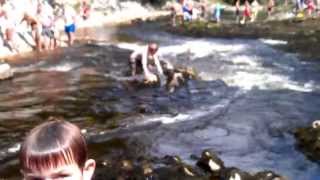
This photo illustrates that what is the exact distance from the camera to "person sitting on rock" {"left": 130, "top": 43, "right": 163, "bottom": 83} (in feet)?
56.1

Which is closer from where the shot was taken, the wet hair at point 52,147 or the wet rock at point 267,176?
the wet hair at point 52,147

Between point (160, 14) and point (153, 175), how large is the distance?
38615mm

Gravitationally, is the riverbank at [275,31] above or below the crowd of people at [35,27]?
below

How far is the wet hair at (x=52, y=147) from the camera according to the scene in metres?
2.66

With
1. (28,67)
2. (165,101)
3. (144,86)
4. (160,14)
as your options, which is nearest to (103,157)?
(165,101)

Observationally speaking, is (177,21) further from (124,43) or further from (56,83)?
(56,83)

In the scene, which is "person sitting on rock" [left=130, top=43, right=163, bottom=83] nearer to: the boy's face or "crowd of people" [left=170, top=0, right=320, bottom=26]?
the boy's face

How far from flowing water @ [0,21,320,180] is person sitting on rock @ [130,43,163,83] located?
0.50m

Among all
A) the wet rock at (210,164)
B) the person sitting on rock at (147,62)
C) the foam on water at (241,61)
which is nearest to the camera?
the wet rock at (210,164)

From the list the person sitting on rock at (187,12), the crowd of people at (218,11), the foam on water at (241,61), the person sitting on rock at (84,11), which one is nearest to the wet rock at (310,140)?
the foam on water at (241,61)

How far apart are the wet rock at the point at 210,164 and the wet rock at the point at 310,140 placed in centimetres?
208

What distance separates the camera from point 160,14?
154 ft

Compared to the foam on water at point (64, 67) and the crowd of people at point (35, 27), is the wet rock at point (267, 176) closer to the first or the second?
the foam on water at point (64, 67)

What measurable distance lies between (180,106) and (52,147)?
→ 1262 cm
